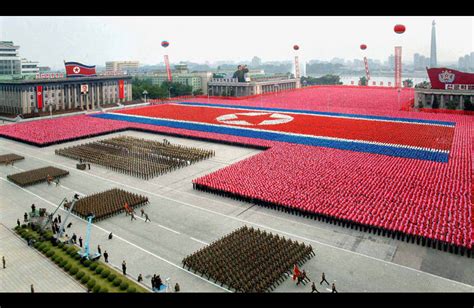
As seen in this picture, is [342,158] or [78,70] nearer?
[342,158]

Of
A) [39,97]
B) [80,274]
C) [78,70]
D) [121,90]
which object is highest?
[78,70]

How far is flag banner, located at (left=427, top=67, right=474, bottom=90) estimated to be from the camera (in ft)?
248

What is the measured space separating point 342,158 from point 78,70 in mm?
72096

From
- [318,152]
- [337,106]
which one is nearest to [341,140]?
[318,152]

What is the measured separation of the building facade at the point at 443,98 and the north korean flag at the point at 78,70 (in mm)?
74311

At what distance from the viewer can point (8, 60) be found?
13938 centimetres

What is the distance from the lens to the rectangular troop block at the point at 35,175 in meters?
38.9

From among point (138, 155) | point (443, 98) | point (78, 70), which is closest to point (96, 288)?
point (138, 155)

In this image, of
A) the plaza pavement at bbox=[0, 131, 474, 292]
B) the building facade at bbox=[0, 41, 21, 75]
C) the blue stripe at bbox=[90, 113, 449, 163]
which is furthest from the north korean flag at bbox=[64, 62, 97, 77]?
the building facade at bbox=[0, 41, 21, 75]

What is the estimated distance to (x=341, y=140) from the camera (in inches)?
2078

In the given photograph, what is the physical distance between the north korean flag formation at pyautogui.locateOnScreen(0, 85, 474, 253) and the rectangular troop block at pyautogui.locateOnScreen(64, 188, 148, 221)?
6.17 meters

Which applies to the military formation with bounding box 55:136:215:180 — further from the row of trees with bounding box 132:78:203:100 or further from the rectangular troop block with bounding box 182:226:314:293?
the row of trees with bounding box 132:78:203:100

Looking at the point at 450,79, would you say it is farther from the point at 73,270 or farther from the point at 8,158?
the point at 73,270
